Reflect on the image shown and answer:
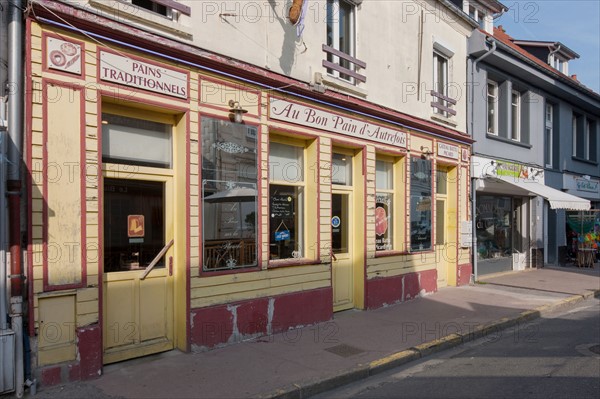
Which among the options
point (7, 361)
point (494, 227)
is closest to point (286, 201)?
point (7, 361)

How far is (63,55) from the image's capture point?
5391mm

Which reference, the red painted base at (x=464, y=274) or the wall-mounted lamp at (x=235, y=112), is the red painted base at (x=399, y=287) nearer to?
the red painted base at (x=464, y=274)

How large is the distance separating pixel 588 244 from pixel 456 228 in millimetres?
8156

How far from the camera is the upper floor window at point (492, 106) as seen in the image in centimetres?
1515

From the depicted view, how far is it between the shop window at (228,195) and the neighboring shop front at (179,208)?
22 millimetres

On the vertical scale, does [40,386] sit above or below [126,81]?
below

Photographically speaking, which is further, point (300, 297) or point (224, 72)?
point (300, 297)

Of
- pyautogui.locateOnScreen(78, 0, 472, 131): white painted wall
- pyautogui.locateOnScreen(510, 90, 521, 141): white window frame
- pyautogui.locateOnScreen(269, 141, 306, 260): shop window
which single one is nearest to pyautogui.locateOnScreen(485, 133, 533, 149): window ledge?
pyautogui.locateOnScreen(510, 90, 521, 141): white window frame

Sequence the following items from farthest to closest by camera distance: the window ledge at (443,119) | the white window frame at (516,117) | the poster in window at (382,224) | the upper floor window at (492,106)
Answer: the white window frame at (516,117) < the upper floor window at (492,106) < the window ledge at (443,119) < the poster in window at (382,224)

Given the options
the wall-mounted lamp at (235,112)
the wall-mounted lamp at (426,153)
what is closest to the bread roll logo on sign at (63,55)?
the wall-mounted lamp at (235,112)

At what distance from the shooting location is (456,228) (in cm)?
1310

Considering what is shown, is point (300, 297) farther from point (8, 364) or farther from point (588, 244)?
point (588, 244)

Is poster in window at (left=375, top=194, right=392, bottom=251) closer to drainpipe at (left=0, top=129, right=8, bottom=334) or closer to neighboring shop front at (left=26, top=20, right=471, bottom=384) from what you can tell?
neighboring shop front at (left=26, top=20, right=471, bottom=384)

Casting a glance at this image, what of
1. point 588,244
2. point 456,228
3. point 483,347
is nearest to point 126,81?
point 483,347
